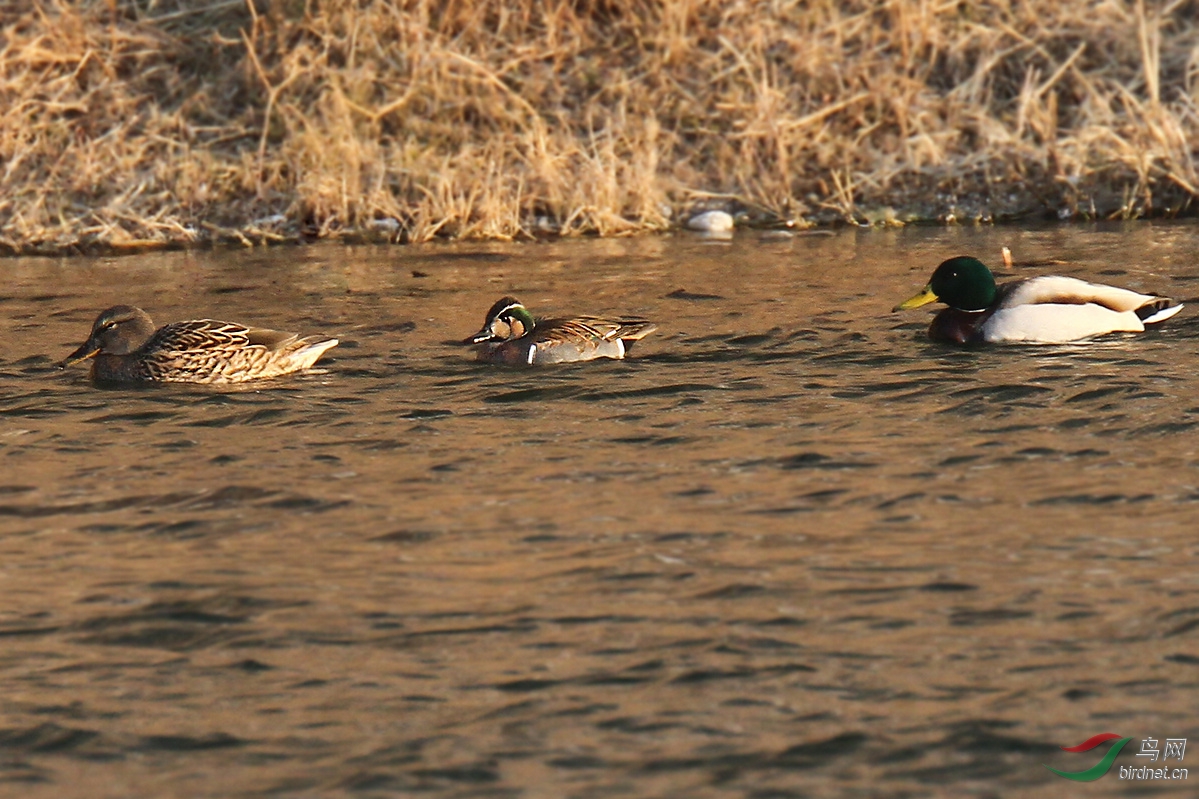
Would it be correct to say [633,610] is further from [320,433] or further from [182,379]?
[182,379]

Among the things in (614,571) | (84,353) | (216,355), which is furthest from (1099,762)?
(84,353)

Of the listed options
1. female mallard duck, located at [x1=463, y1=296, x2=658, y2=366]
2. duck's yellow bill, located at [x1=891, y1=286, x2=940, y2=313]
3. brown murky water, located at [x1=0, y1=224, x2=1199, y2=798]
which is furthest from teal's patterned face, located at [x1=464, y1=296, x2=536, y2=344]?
duck's yellow bill, located at [x1=891, y1=286, x2=940, y2=313]

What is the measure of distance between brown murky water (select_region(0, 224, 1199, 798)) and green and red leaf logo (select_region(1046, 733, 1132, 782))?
0.06 m

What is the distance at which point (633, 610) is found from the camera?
632 centimetres

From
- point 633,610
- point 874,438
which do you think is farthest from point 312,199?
point 633,610

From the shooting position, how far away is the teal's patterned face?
434 inches

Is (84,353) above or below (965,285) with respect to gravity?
below

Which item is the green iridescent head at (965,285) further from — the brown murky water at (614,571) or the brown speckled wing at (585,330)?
the brown speckled wing at (585,330)

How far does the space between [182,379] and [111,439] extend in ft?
5.29

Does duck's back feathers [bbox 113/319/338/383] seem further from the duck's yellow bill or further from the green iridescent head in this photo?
the green iridescent head

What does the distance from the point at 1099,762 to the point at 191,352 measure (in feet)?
23.0

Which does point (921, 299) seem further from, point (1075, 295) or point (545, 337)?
point (545, 337)

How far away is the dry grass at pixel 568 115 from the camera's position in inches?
677

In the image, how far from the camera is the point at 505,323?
11.1 metres
